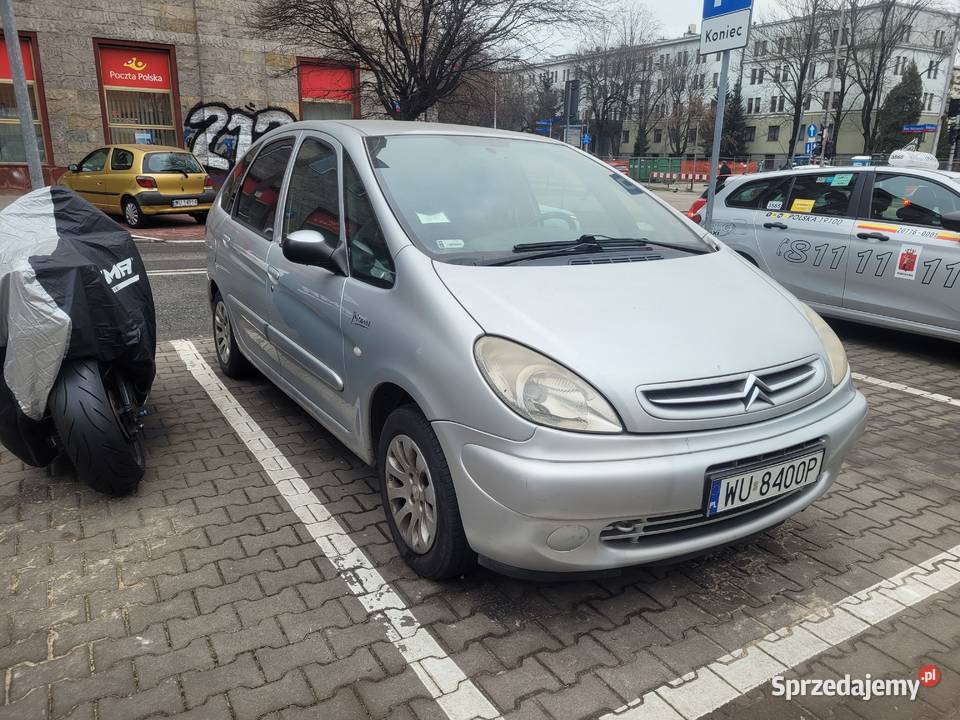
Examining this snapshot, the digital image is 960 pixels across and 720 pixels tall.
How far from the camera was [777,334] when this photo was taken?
2793 mm

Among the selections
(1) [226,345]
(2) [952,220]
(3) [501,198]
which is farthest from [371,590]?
(2) [952,220]

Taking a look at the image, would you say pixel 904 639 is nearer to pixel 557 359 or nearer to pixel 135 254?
pixel 557 359

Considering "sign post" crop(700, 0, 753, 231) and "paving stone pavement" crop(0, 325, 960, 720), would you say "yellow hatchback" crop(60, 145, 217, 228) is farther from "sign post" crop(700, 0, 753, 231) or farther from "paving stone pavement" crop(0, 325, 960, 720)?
"paving stone pavement" crop(0, 325, 960, 720)

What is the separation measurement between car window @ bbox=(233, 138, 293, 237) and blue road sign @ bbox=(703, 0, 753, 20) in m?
4.40

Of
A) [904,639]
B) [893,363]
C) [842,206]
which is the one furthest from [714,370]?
[842,206]

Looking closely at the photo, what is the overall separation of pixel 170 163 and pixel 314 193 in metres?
12.6

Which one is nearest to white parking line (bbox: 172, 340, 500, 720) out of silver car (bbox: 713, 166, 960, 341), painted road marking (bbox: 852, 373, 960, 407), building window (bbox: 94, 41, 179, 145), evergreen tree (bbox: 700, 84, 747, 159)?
painted road marking (bbox: 852, 373, 960, 407)

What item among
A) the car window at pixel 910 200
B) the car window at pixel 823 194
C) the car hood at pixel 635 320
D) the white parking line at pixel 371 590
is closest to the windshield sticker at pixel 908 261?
the car window at pixel 910 200

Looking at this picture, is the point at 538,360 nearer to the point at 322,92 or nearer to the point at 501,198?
the point at 501,198

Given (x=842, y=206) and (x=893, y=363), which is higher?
(x=842, y=206)

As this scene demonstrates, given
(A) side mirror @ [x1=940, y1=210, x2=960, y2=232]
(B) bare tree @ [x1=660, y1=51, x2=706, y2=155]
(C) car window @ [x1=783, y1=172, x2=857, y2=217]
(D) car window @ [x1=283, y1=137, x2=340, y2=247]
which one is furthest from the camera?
(B) bare tree @ [x1=660, y1=51, x2=706, y2=155]

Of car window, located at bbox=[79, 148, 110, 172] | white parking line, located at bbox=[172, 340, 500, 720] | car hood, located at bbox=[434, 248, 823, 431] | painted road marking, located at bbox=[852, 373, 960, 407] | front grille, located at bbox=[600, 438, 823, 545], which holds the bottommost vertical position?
painted road marking, located at bbox=[852, 373, 960, 407]

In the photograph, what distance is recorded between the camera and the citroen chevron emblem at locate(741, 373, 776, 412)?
98.1 inches

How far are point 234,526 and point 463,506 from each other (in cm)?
134
